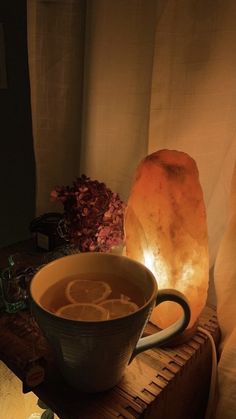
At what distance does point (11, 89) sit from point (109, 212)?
493 mm

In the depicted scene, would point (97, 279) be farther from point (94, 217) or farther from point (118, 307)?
point (94, 217)

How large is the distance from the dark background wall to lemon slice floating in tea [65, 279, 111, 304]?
0.60 meters

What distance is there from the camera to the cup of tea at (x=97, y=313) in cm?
48

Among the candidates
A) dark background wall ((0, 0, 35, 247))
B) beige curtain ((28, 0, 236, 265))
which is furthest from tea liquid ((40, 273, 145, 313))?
dark background wall ((0, 0, 35, 247))

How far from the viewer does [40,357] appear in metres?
0.59

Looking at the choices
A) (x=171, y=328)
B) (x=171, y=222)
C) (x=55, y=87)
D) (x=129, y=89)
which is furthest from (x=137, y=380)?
(x=55, y=87)

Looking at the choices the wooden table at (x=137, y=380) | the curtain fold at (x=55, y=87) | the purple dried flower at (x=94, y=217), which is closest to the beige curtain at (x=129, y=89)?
the curtain fold at (x=55, y=87)

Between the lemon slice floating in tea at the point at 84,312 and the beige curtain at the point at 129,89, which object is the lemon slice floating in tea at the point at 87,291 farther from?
the beige curtain at the point at 129,89

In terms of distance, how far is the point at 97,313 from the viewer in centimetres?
52

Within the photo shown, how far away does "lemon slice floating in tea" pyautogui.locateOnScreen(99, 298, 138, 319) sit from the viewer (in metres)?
0.53

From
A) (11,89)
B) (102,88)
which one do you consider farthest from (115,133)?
(11,89)

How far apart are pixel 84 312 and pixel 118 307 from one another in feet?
0.17

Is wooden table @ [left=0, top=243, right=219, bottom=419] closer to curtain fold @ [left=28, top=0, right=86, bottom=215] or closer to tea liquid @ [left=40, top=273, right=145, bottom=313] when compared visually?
Result: tea liquid @ [left=40, top=273, right=145, bottom=313]

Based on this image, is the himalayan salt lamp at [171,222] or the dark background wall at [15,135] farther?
the dark background wall at [15,135]
